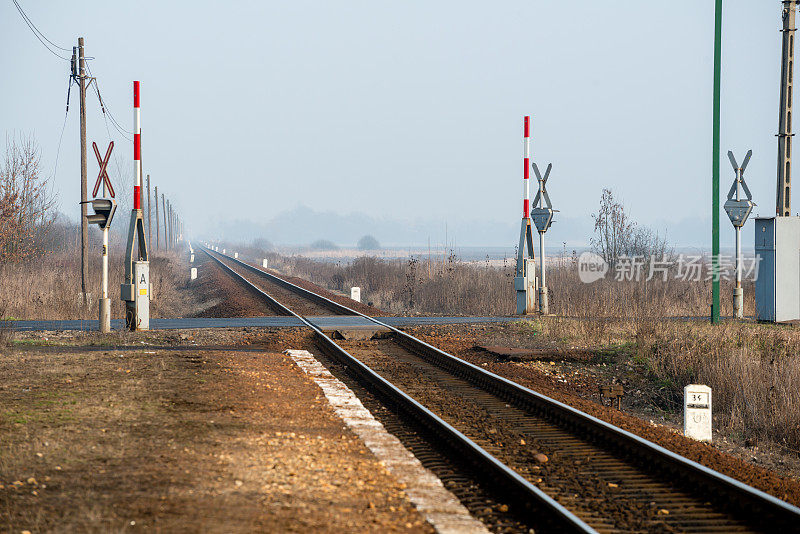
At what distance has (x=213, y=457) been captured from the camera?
6.70 metres

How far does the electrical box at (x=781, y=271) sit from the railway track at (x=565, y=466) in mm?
10141

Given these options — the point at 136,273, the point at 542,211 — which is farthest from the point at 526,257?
the point at 136,273

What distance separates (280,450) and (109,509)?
A: 6.64 ft

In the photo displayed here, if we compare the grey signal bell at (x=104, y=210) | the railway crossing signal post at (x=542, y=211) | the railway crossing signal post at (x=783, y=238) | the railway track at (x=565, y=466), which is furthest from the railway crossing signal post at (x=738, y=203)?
the grey signal bell at (x=104, y=210)

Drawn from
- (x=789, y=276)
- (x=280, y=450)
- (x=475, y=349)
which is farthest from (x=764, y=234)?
(x=280, y=450)

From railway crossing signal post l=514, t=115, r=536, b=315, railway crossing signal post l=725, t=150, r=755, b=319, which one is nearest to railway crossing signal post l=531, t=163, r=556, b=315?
railway crossing signal post l=514, t=115, r=536, b=315

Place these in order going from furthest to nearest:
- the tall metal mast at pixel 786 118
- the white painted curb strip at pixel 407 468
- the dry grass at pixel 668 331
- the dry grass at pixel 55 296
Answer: the dry grass at pixel 55 296 → the tall metal mast at pixel 786 118 → the dry grass at pixel 668 331 → the white painted curb strip at pixel 407 468

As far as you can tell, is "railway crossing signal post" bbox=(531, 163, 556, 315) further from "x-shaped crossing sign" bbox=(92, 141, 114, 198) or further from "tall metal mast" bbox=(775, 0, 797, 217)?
"x-shaped crossing sign" bbox=(92, 141, 114, 198)

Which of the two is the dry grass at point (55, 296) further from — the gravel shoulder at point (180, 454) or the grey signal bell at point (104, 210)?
the gravel shoulder at point (180, 454)

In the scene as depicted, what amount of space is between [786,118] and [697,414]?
42.8 ft

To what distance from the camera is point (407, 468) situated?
672 cm

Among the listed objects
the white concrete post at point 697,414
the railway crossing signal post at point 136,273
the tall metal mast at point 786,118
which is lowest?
the white concrete post at point 697,414

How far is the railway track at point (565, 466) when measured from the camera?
5.52 m

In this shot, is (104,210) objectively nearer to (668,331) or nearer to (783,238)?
(668,331)
